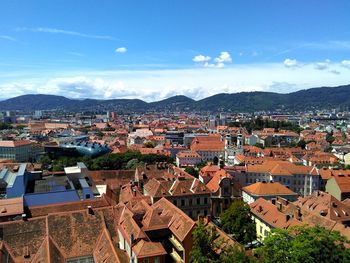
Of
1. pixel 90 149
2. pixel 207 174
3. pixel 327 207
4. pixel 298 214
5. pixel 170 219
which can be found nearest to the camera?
pixel 170 219

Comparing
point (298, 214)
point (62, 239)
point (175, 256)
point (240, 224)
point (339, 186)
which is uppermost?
point (62, 239)

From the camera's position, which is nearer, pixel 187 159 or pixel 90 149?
pixel 90 149

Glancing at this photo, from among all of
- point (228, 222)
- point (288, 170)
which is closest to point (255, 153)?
point (288, 170)

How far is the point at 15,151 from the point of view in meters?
144

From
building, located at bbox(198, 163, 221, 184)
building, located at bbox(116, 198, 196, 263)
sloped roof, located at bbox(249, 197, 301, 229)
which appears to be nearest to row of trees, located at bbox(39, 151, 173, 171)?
building, located at bbox(198, 163, 221, 184)

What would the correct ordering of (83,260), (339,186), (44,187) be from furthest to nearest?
(339,186), (44,187), (83,260)

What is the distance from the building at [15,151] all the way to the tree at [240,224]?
11692cm

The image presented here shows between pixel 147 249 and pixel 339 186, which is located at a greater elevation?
pixel 147 249

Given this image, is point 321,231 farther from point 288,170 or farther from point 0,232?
point 288,170

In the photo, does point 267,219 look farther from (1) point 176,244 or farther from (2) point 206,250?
(2) point 206,250

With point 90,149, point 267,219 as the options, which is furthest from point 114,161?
point 267,219

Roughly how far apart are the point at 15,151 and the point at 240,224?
120114mm

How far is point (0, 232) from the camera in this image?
41344mm

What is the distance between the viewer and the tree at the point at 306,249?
3023 centimetres
